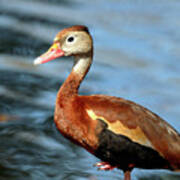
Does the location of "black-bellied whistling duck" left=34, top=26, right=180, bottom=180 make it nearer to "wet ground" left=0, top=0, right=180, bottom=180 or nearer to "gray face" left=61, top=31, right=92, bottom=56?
"gray face" left=61, top=31, right=92, bottom=56

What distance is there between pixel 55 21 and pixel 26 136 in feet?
14.0

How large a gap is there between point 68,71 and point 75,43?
147 inches

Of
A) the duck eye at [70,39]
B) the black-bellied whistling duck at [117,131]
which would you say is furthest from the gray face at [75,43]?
the black-bellied whistling duck at [117,131]

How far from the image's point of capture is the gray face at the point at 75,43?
591 cm

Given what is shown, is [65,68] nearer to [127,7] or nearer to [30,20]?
[30,20]

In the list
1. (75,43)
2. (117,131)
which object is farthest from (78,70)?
(117,131)

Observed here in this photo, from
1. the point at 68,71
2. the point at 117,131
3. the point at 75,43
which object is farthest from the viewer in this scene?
the point at 68,71

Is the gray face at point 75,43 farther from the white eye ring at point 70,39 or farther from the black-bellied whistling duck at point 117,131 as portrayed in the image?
the black-bellied whistling duck at point 117,131

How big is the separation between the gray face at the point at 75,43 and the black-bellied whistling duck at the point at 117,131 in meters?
0.36

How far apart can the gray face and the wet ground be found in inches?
57.5

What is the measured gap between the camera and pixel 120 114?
560 cm

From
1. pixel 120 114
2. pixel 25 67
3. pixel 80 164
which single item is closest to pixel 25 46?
pixel 25 67

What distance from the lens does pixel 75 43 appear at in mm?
5902

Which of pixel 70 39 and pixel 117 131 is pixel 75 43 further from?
pixel 117 131
